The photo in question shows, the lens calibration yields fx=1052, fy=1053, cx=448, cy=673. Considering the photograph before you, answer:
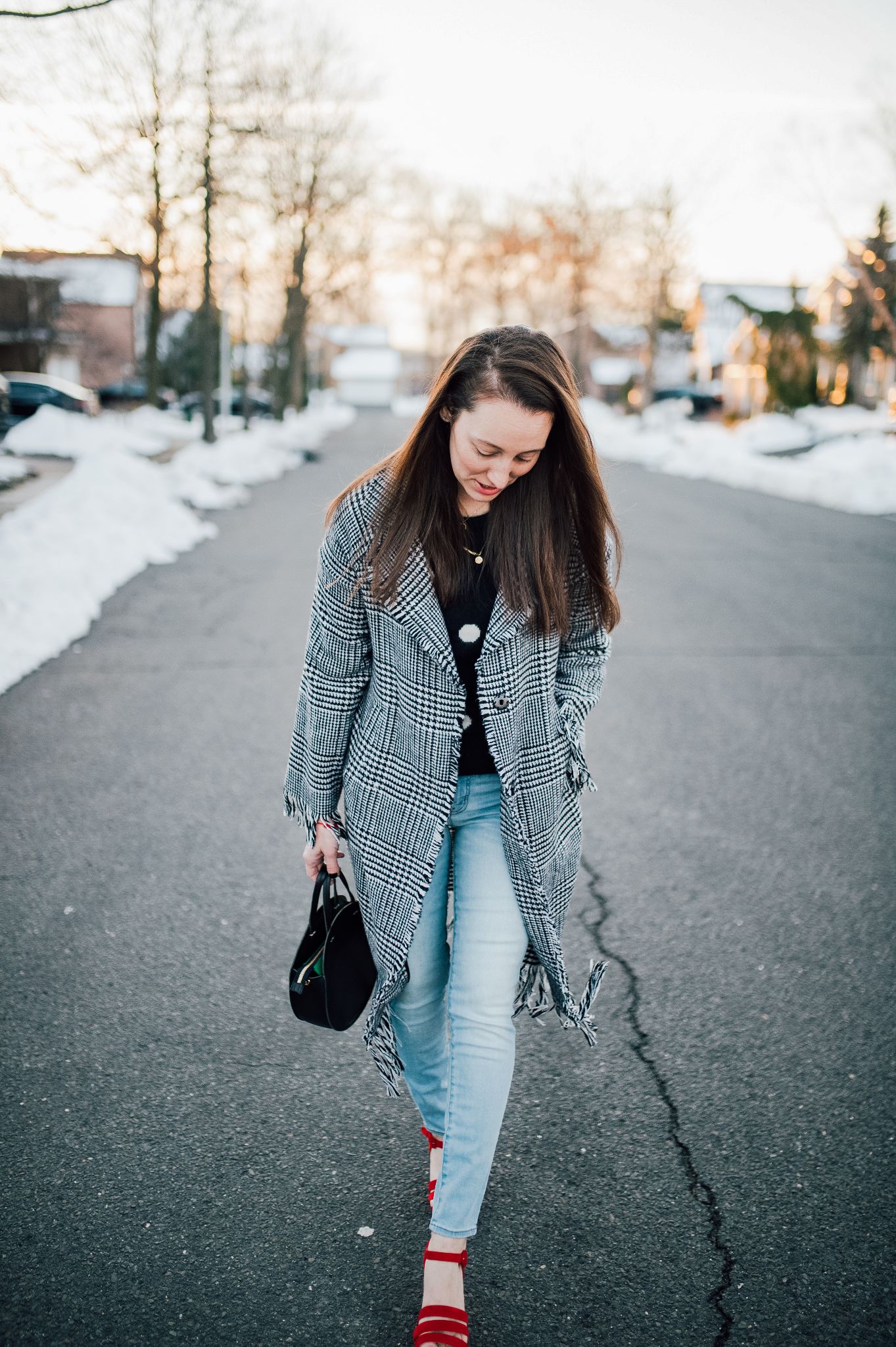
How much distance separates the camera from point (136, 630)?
812 cm

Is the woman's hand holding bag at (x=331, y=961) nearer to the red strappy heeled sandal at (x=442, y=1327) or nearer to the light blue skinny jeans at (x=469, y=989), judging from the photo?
the light blue skinny jeans at (x=469, y=989)

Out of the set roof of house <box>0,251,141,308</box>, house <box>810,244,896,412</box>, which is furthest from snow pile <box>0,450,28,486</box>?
house <box>810,244,896,412</box>

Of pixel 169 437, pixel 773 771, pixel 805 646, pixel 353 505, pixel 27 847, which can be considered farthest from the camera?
pixel 169 437

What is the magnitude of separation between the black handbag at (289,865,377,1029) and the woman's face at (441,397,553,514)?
942mm

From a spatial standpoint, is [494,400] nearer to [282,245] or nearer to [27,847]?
[27,847]

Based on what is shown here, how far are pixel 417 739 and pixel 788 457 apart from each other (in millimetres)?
27835

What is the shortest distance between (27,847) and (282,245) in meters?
37.7

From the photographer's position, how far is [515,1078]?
3010 millimetres

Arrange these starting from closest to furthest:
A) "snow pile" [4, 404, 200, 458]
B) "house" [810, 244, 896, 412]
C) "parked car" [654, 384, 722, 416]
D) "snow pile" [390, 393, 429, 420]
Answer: "snow pile" [4, 404, 200, 458] → "house" [810, 244, 896, 412] → "parked car" [654, 384, 722, 416] → "snow pile" [390, 393, 429, 420]

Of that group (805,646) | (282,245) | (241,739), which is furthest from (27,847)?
(282,245)

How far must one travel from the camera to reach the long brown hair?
7.10 ft

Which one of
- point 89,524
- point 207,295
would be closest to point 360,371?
point 207,295

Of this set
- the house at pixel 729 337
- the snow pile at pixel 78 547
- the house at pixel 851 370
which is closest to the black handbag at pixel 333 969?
the snow pile at pixel 78 547

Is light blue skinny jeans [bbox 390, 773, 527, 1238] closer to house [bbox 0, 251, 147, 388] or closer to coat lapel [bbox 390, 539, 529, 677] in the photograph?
coat lapel [bbox 390, 539, 529, 677]
